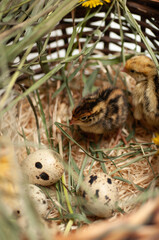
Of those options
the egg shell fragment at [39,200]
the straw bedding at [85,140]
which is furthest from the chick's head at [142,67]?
the egg shell fragment at [39,200]

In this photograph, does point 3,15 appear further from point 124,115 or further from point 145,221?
point 145,221

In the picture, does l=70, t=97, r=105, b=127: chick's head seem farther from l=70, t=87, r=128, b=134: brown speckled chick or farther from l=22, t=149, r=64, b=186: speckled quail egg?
l=22, t=149, r=64, b=186: speckled quail egg

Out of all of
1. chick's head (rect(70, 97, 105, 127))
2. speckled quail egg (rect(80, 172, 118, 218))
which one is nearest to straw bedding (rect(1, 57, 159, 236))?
speckled quail egg (rect(80, 172, 118, 218))

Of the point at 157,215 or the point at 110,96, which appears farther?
the point at 110,96


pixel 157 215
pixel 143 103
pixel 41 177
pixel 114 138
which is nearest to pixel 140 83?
pixel 143 103

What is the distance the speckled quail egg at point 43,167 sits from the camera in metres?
1.42

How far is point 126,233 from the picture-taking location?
69cm

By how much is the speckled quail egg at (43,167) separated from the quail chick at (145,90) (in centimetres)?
59

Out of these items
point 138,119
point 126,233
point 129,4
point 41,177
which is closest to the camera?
point 126,233

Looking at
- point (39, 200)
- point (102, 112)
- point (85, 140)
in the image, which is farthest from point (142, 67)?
point (39, 200)

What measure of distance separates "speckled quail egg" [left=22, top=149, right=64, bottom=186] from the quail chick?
1.94 ft

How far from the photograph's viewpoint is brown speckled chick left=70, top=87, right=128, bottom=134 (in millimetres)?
1581

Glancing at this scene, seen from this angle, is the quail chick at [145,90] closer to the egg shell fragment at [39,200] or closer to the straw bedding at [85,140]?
the straw bedding at [85,140]

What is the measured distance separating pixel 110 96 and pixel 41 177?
61 cm
